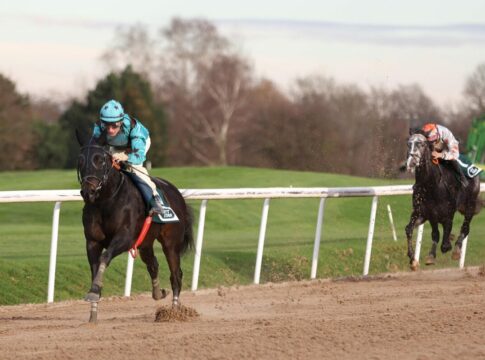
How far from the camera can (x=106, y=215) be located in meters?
8.52

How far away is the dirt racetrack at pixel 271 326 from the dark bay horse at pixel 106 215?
1.45 ft

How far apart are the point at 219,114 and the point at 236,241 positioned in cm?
4568

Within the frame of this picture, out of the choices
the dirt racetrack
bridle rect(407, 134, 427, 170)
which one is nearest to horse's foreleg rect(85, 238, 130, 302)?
the dirt racetrack

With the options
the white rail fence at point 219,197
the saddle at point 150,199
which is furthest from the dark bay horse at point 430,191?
the saddle at point 150,199

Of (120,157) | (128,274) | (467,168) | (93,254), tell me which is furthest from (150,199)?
(467,168)

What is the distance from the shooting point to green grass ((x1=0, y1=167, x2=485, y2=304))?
1188 centimetres

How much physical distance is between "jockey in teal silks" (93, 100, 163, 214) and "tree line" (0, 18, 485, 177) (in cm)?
2394

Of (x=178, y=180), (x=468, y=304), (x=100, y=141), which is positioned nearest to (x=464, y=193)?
(x=468, y=304)

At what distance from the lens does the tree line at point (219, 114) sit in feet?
152

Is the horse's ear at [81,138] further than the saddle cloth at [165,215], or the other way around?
the saddle cloth at [165,215]

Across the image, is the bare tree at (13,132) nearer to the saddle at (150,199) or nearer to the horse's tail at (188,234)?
the horse's tail at (188,234)

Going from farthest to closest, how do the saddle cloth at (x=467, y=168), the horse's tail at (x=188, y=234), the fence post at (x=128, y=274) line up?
the saddle cloth at (x=467, y=168) → the fence post at (x=128, y=274) → the horse's tail at (x=188, y=234)

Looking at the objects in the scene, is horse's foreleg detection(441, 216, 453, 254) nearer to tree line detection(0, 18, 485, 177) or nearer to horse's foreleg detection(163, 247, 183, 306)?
horse's foreleg detection(163, 247, 183, 306)

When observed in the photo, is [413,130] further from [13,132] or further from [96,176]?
[13,132]
